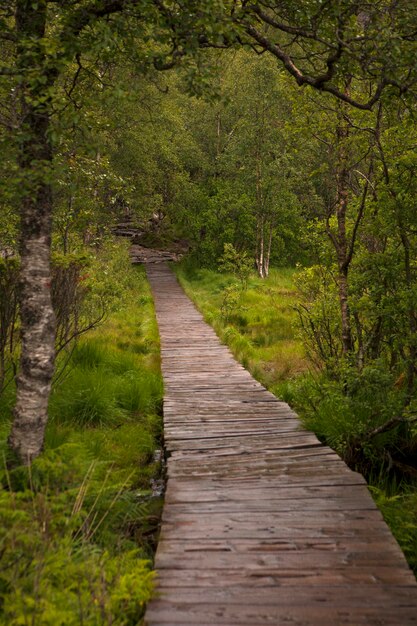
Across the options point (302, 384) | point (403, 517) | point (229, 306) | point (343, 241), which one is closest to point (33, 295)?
point (403, 517)

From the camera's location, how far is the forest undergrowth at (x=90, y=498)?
9.37 ft

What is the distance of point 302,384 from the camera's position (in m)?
7.73

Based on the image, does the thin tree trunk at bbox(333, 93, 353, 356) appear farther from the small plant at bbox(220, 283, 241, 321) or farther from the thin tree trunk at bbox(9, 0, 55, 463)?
the small plant at bbox(220, 283, 241, 321)

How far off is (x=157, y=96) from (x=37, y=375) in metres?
20.9

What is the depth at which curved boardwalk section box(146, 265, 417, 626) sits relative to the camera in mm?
3055

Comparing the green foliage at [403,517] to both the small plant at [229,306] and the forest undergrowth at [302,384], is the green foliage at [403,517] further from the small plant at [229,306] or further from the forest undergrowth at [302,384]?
the small plant at [229,306]

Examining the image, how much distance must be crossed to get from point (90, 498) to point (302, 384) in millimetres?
4061

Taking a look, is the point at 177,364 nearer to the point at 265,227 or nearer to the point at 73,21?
the point at 73,21

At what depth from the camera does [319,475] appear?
498 centimetres

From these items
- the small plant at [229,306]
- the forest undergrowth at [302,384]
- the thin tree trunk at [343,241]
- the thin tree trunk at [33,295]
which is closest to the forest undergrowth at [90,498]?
the thin tree trunk at [33,295]

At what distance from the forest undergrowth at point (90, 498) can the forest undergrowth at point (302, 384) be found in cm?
212

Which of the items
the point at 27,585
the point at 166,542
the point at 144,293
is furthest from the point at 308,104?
the point at 144,293

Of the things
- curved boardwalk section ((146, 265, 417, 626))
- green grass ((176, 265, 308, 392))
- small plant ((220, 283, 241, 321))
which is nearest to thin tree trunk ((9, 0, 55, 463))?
curved boardwalk section ((146, 265, 417, 626))

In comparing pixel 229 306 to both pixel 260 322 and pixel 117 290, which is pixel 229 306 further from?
pixel 117 290
